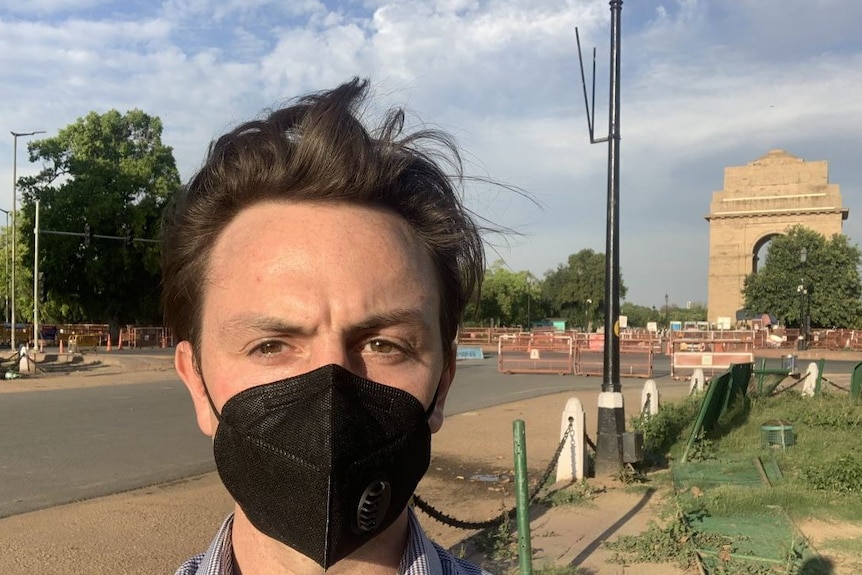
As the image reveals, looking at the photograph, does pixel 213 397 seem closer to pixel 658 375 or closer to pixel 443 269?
pixel 443 269

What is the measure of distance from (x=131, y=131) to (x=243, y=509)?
4977 centimetres

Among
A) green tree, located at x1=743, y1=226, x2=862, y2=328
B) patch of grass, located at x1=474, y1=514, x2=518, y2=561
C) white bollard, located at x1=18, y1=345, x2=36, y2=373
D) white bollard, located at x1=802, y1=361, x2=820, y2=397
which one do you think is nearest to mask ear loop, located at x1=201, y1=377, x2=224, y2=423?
patch of grass, located at x1=474, y1=514, x2=518, y2=561

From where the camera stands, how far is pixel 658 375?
79.7 ft

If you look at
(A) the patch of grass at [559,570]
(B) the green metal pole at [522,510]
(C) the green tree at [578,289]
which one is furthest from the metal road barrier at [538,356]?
(C) the green tree at [578,289]

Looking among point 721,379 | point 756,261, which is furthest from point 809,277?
point 721,379

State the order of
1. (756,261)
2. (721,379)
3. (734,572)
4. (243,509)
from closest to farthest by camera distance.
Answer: (243,509) → (734,572) → (721,379) → (756,261)

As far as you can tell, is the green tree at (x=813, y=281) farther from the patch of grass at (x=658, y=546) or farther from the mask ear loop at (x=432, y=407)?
the mask ear loop at (x=432, y=407)

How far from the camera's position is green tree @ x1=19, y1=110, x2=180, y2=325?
1578 inches

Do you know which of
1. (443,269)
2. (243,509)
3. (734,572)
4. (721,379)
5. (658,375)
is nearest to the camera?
(243,509)

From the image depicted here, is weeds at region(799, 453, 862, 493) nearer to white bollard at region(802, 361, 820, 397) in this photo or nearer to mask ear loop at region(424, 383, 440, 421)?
mask ear loop at region(424, 383, 440, 421)

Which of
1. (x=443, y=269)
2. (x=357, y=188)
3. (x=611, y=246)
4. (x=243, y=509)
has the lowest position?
(x=243, y=509)

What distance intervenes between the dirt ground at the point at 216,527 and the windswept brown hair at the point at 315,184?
384 cm

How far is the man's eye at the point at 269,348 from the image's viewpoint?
128cm

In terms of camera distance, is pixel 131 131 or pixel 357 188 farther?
pixel 131 131
